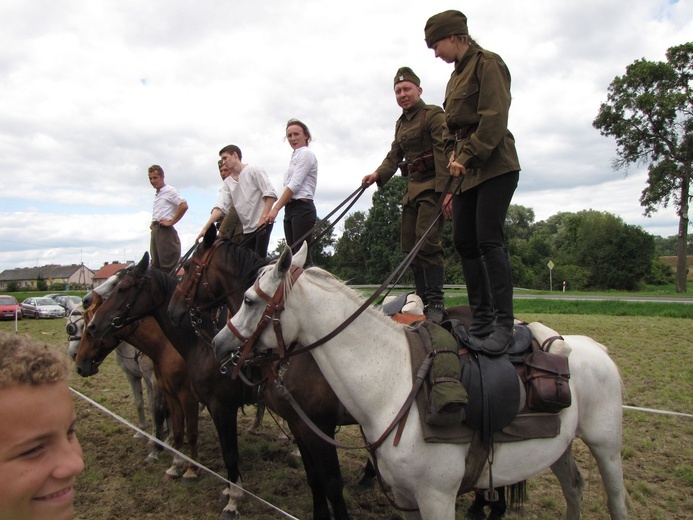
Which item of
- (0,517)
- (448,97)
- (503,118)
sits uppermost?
(448,97)

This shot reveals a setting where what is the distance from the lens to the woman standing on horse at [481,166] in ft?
10.1

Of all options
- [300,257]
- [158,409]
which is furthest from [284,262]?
[158,409]

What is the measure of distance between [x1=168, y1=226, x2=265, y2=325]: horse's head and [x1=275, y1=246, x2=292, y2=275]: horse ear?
159cm

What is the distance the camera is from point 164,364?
5.38 meters

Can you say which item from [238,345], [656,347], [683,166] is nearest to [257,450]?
[238,345]

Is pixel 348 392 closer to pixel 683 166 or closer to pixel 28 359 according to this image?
pixel 28 359

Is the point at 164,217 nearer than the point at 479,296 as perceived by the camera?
No

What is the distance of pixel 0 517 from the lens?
3.14 ft

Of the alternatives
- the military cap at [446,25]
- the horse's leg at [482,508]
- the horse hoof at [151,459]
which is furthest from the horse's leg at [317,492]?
the military cap at [446,25]

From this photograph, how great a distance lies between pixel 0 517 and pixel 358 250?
94.3 feet

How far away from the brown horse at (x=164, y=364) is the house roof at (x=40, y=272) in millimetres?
110380

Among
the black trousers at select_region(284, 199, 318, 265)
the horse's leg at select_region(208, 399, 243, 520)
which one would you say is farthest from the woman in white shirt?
the horse's leg at select_region(208, 399, 243, 520)

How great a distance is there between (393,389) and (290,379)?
48.9 inches

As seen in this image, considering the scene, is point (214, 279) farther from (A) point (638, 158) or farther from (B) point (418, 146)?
(A) point (638, 158)
